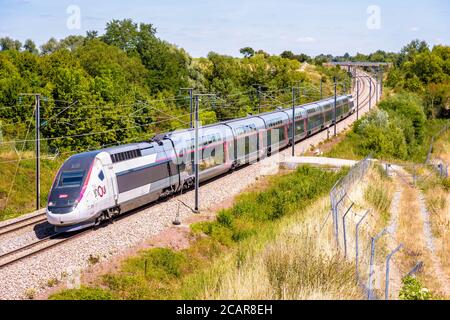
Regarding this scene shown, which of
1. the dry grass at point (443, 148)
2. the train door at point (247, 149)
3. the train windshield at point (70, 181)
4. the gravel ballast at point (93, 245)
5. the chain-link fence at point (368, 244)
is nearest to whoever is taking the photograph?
the chain-link fence at point (368, 244)

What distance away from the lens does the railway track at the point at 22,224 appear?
80.1 feet

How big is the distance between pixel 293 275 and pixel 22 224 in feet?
52.9

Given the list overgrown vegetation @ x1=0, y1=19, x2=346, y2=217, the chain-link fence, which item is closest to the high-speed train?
overgrown vegetation @ x1=0, y1=19, x2=346, y2=217

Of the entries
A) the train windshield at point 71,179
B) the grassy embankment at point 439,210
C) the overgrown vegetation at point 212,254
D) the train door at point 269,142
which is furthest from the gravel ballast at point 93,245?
the grassy embankment at point 439,210

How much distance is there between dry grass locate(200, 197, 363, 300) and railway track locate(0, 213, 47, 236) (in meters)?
12.5

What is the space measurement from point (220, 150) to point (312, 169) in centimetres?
792

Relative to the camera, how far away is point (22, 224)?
25734mm

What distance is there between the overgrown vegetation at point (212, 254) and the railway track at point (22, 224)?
713 cm

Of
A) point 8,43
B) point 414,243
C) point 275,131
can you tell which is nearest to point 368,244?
point 414,243

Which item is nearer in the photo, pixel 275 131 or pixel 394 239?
pixel 394 239

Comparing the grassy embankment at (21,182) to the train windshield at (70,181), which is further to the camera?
the grassy embankment at (21,182)

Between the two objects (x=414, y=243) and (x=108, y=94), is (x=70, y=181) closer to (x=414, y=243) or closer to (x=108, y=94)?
(x=414, y=243)

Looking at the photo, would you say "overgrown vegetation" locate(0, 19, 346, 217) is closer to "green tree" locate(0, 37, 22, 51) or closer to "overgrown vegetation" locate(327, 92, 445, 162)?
"overgrown vegetation" locate(327, 92, 445, 162)

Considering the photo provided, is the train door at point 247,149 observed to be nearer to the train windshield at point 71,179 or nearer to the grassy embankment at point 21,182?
the grassy embankment at point 21,182
